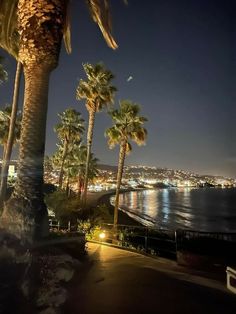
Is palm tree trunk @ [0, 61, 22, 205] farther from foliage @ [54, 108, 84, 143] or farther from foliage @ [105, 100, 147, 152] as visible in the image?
foliage @ [54, 108, 84, 143]

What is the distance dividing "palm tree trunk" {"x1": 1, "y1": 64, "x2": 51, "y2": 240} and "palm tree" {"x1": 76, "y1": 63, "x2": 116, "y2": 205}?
21152 mm

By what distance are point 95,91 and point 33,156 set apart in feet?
74.0

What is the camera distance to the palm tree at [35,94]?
33.0 ft

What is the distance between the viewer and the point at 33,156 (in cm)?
1049

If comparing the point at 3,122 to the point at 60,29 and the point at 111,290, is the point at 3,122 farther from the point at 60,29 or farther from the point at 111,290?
the point at 111,290

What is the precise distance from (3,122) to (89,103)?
11453 mm

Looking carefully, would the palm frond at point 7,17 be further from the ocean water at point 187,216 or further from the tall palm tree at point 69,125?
the ocean water at point 187,216

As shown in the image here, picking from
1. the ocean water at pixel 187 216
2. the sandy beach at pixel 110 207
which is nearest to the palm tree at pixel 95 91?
the sandy beach at pixel 110 207

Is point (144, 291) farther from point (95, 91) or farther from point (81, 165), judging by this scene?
point (81, 165)

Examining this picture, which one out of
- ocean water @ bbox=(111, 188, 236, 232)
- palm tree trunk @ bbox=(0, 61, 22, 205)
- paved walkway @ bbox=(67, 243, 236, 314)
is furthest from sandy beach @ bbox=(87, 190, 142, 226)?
paved walkway @ bbox=(67, 243, 236, 314)

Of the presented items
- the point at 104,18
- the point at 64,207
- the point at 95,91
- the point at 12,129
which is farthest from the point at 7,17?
the point at 95,91

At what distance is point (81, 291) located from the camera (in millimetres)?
7594

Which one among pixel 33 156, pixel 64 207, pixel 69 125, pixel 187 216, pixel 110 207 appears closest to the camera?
pixel 33 156

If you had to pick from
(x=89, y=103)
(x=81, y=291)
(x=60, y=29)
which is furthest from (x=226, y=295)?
(x=89, y=103)
